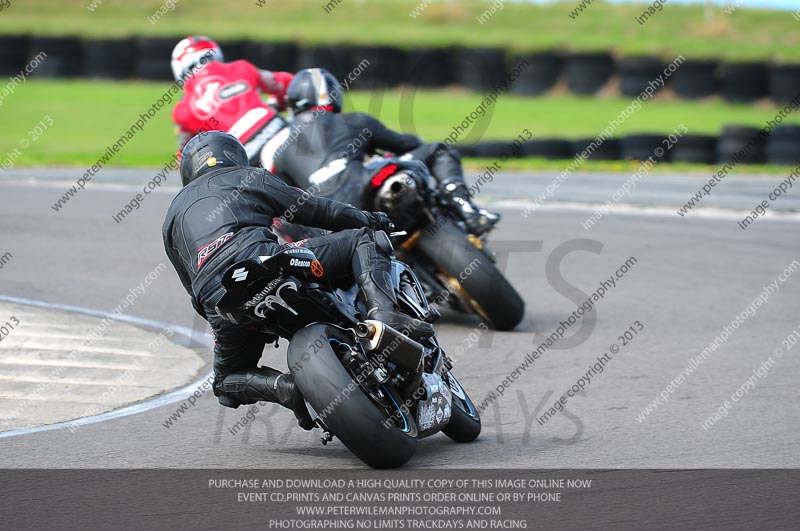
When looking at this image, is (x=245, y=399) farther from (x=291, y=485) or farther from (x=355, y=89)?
(x=355, y=89)

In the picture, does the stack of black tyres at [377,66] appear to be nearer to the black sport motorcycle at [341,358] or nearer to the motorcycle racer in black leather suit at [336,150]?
the motorcycle racer in black leather suit at [336,150]

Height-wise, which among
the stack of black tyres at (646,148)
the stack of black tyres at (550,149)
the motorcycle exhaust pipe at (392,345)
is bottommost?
the stack of black tyres at (550,149)

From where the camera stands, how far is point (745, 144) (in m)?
17.3

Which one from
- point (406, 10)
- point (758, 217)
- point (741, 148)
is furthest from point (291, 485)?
point (406, 10)

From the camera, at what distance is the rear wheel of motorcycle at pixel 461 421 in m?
5.37

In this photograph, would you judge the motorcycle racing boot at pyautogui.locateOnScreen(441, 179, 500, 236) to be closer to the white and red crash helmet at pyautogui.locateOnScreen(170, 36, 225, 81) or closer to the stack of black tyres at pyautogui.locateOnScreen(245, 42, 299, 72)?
the white and red crash helmet at pyautogui.locateOnScreen(170, 36, 225, 81)

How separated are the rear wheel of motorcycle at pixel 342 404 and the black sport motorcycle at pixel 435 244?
290cm

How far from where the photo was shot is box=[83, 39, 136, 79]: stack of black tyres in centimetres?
2736

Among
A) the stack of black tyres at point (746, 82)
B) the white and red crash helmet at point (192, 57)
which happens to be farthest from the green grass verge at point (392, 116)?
the white and red crash helmet at point (192, 57)

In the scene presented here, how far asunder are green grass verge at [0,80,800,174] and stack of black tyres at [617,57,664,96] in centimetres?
40

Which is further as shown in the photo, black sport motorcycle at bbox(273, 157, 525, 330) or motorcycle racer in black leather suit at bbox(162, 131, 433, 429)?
black sport motorcycle at bbox(273, 157, 525, 330)

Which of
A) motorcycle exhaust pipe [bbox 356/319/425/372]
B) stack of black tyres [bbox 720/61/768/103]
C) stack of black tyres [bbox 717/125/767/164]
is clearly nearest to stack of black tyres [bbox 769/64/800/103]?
stack of black tyres [bbox 720/61/768/103]

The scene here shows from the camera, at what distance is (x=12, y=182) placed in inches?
578

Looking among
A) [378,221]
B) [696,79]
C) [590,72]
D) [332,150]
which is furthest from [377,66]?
[378,221]
